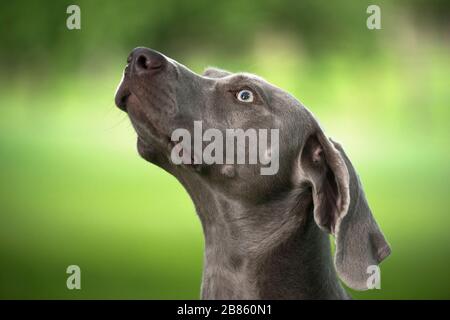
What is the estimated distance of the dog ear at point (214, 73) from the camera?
411 cm

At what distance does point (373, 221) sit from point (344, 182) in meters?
0.31

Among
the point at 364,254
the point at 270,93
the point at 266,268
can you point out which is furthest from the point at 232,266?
the point at 270,93

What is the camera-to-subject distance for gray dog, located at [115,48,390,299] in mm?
3623

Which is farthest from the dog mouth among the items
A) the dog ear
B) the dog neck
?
the dog ear

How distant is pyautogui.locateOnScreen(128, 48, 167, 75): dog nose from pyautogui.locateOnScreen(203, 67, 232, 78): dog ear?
639 mm

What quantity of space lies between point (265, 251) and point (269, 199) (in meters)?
0.28

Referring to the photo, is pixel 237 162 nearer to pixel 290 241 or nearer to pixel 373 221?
pixel 290 241

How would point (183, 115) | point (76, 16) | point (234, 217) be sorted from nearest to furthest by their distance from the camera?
point (183, 115)
point (234, 217)
point (76, 16)

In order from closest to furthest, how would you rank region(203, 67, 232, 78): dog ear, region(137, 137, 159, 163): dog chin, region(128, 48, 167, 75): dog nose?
1. region(128, 48, 167, 75): dog nose
2. region(137, 137, 159, 163): dog chin
3. region(203, 67, 232, 78): dog ear

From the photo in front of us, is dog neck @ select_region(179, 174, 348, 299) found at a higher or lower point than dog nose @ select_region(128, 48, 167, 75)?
lower

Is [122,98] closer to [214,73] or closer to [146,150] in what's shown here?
[146,150]

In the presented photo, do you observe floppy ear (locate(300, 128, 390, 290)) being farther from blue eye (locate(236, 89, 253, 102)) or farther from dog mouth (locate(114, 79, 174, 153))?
dog mouth (locate(114, 79, 174, 153))

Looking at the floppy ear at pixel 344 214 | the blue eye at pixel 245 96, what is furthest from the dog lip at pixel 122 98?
the floppy ear at pixel 344 214

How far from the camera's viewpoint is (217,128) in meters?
3.67
